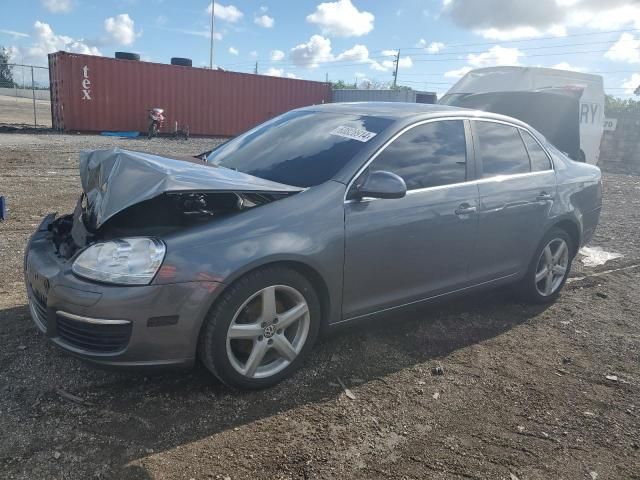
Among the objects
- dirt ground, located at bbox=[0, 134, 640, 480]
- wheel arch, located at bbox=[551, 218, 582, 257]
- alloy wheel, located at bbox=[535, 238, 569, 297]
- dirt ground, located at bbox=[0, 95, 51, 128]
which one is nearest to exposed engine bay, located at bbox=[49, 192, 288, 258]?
dirt ground, located at bbox=[0, 134, 640, 480]

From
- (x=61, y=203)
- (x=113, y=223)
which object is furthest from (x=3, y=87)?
(x=113, y=223)

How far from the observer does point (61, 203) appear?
7414 millimetres

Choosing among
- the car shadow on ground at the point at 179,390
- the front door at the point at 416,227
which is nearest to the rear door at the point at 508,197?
the front door at the point at 416,227

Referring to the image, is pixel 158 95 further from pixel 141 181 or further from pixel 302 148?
pixel 141 181

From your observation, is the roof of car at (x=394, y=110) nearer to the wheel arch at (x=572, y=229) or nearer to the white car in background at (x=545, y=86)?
the wheel arch at (x=572, y=229)

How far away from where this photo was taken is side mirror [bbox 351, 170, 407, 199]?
312 cm

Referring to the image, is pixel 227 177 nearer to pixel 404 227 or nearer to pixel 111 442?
pixel 404 227

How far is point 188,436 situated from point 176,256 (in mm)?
881

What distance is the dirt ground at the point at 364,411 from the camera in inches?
96.3

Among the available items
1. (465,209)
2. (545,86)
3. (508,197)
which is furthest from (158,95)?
(465,209)

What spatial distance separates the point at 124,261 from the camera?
261 cm

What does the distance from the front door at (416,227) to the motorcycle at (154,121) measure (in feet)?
61.6

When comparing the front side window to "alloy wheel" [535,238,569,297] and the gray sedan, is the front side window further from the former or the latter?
"alloy wheel" [535,238,569,297]

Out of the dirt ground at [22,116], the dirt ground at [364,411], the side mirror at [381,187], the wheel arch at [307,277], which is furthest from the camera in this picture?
the dirt ground at [22,116]
